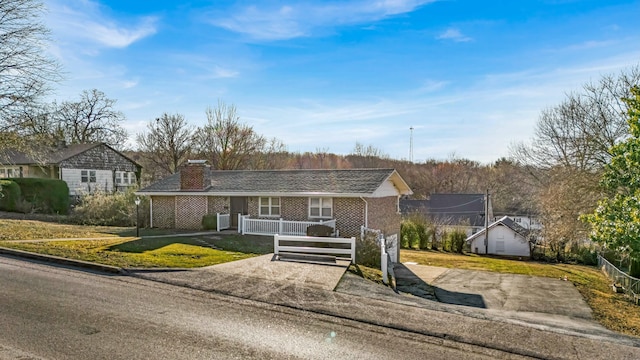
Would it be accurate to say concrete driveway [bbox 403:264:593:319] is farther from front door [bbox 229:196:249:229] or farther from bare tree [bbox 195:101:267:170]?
bare tree [bbox 195:101:267:170]

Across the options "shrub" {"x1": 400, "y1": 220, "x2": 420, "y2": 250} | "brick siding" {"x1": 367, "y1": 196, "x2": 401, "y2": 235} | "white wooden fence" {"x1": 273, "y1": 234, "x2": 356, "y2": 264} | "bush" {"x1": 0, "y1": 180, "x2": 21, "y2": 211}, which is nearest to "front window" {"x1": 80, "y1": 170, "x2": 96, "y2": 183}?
"bush" {"x1": 0, "y1": 180, "x2": 21, "y2": 211}

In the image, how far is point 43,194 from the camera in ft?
106

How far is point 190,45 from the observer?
53.9ft

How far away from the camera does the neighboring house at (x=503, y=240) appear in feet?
125

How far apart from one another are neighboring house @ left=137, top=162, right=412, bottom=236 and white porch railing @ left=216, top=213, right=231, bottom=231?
0.29 m

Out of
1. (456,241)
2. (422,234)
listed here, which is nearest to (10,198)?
(422,234)

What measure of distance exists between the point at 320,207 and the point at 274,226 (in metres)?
2.57

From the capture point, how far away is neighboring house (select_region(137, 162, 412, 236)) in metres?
20.5

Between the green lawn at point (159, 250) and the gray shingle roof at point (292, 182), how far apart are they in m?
3.36

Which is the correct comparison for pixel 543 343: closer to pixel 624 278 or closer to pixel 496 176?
pixel 624 278

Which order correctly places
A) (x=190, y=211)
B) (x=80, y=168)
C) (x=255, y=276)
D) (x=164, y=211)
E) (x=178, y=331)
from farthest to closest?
(x=80, y=168)
(x=164, y=211)
(x=190, y=211)
(x=255, y=276)
(x=178, y=331)

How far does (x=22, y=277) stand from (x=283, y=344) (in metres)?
8.04

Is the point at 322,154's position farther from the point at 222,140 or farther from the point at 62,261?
the point at 62,261

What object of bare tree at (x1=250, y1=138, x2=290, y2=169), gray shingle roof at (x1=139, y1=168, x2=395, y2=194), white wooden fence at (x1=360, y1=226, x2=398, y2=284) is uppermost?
bare tree at (x1=250, y1=138, x2=290, y2=169)
